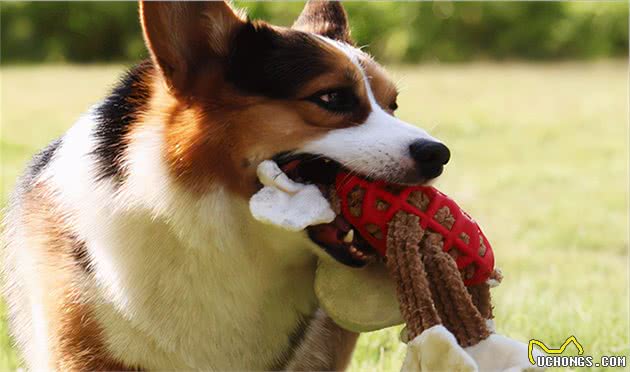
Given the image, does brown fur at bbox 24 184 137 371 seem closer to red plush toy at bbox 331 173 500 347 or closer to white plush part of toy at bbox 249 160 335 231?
white plush part of toy at bbox 249 160 335 231

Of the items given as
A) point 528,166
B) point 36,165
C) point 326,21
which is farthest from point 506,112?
point 36,165

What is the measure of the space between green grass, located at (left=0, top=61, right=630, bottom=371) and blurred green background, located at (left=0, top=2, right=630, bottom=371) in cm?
1

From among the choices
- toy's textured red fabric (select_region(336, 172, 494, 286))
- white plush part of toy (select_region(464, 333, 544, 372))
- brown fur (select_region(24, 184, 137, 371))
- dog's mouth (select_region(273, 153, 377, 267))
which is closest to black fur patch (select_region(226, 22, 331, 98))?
dog's mouth (select_region(273, 153, 377, 267))

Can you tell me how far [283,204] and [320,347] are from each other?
2.21 feet

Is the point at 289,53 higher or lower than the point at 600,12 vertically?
higher

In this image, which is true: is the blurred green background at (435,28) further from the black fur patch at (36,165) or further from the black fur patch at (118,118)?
the black fur patch at (118,118)

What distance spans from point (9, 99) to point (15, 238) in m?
8.45

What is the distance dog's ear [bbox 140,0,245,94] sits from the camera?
8.77 feet

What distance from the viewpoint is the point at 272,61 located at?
2.77 meters

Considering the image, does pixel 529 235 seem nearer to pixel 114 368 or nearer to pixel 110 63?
pixel 114 368

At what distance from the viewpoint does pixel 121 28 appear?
14.7m

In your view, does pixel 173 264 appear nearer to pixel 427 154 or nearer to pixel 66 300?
pixel 66 300

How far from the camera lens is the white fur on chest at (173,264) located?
8.87 ft

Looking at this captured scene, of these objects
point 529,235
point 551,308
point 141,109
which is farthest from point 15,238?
point 529,235
